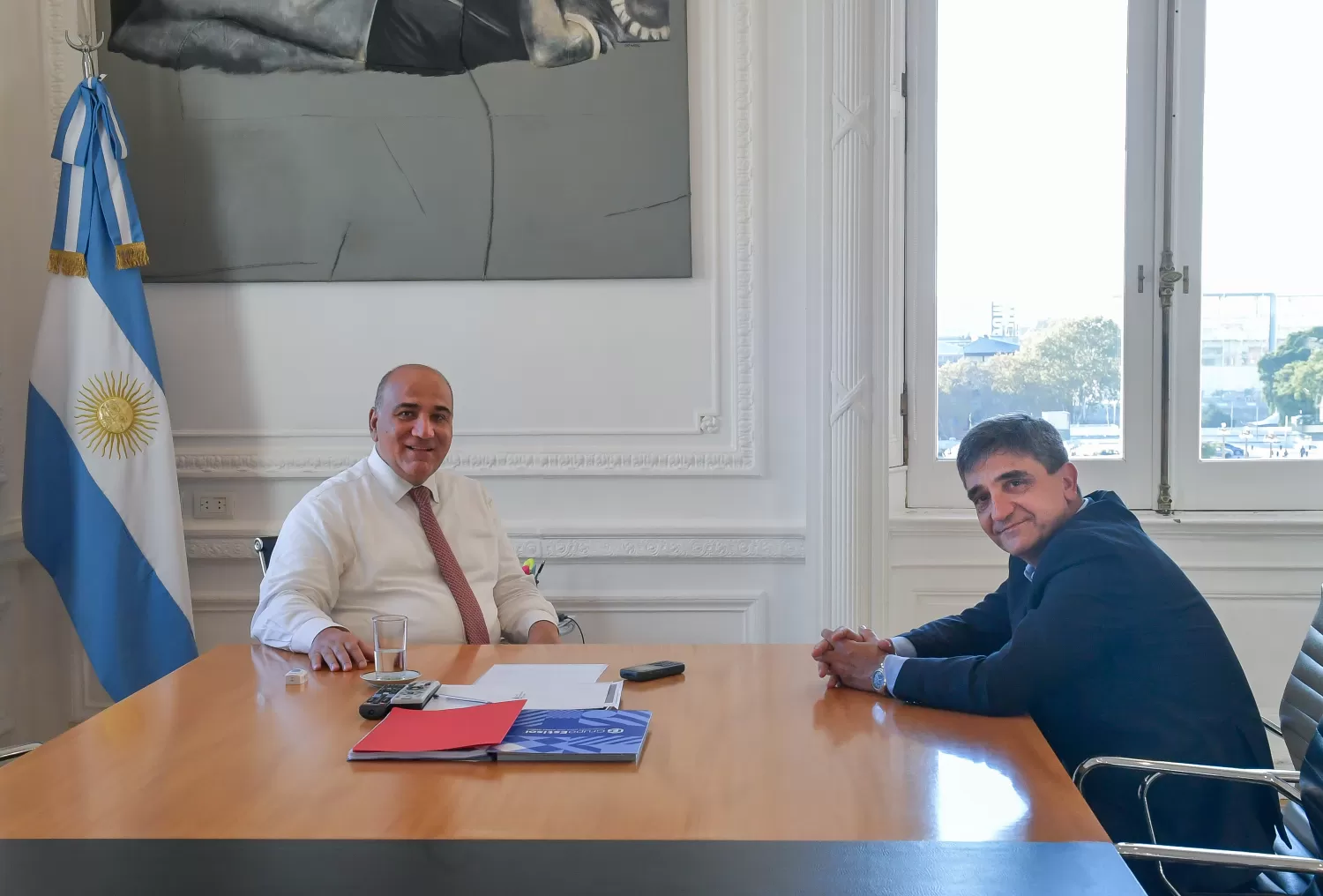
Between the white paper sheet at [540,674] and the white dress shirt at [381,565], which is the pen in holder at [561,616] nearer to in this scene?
the white dress shirt at [381,565]

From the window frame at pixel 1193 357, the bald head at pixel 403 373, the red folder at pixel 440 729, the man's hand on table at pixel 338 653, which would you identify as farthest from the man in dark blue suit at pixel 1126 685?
the window frame at pixel 1193 357

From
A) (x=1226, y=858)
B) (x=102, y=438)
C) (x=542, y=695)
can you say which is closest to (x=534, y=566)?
(x=102, y=438)

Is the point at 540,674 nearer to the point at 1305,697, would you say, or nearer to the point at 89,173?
the point at 1305,697

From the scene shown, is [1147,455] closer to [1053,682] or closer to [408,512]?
[1053,682]

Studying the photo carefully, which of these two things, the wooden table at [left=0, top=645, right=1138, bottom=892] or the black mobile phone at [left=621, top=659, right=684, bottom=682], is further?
the black mobile phone at [left=621, top=659, right=684, bottom=682]

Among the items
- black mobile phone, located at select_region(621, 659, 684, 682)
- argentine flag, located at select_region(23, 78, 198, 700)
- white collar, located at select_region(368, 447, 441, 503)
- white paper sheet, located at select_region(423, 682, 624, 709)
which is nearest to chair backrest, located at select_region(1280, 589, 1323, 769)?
black mobile phone, located at select_region(621, 659, 684, 682)

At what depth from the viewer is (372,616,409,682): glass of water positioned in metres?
1.98

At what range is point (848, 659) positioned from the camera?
75.7 inches

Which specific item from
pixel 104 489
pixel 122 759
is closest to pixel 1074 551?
pixel 122 759

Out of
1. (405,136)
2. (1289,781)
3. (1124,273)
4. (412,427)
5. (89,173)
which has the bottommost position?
(1289,781)

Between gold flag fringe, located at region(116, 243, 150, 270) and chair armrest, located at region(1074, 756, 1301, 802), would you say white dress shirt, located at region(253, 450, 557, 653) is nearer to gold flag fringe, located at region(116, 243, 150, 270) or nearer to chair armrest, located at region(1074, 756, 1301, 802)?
gold flag fringe, located at region(116, 243, 150, 270)

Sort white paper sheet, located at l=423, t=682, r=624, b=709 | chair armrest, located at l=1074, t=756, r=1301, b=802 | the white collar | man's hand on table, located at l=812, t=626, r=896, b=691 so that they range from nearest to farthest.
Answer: chair armrest, located at l=1074, t=756, r=1301, b=802 < white paper sheet, located at l=423, t=682, r=624, b=709 < man's hand on table, located at l=812, t=626, r=896, b=691 < the white collar

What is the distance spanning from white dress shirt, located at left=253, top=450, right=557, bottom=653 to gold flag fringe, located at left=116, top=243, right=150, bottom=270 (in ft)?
4.12

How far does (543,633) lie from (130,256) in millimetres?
1908
